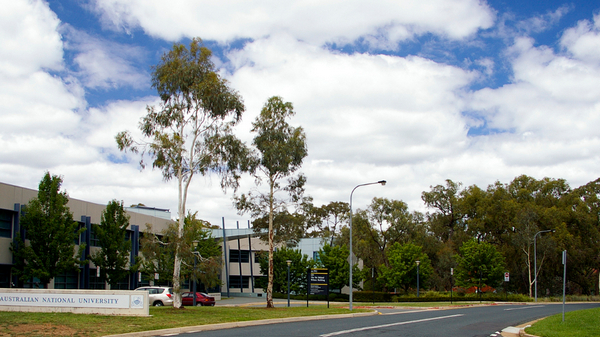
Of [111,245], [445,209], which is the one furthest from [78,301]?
[445,209]

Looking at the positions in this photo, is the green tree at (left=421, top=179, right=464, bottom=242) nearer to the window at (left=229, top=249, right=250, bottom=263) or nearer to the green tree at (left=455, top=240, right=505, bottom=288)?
the green tree at (left=455, top=240, right=505, bottom=288)

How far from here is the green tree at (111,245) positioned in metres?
37.1

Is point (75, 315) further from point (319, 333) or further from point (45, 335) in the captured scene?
point (319, 333)

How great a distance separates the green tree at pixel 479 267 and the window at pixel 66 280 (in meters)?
42.1

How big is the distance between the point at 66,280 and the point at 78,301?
17.5 metres

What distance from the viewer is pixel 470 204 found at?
73.0 metres

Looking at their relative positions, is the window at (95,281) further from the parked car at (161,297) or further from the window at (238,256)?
the window at (238,256)

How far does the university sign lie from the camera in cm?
2053

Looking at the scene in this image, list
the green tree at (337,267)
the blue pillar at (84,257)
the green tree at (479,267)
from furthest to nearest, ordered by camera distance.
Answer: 1. the green tree at (337,267)
2. the green tree at (479,267)
3. the blue pillar at (84,257)

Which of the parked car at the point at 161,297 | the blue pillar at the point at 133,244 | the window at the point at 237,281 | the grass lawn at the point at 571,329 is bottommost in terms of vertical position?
the window at the point at 237,281

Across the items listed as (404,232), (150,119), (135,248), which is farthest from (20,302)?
(404,232)

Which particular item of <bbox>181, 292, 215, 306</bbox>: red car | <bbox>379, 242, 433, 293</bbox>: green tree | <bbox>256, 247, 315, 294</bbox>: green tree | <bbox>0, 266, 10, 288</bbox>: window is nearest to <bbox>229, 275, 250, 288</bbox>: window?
<bbox>256, 247, 315, 294</bbox>: green tree

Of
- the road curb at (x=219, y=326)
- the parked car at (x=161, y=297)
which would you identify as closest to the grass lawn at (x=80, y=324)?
the road curb at (x=219, y=326)

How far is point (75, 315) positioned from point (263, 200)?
16.0m
